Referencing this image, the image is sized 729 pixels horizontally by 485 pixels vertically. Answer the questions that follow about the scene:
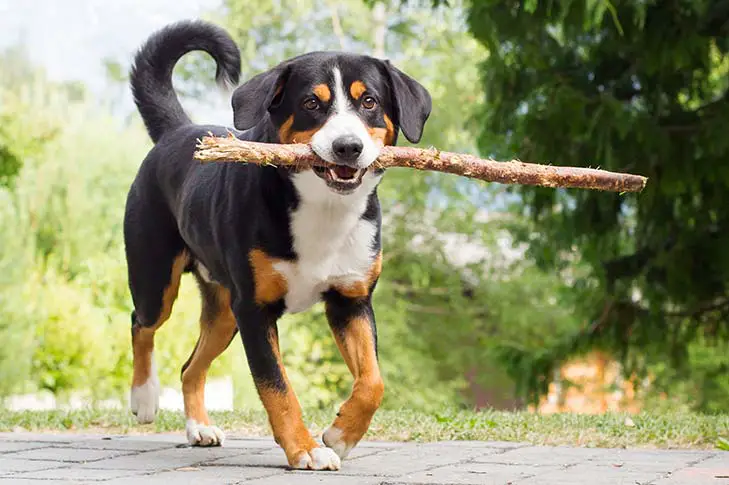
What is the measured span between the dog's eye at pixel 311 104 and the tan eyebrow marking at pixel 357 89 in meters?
0.14

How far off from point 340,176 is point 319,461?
40.7 inches

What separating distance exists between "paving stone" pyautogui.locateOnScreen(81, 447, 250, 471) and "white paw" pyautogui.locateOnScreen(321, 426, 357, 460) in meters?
0.50

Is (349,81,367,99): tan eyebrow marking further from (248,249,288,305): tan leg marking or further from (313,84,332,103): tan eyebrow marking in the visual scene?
(248,249,288,305): tan leg marking

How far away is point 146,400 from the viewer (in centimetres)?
517

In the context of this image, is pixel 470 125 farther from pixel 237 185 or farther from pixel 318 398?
pixel 318 398

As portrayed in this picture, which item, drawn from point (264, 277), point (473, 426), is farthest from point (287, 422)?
point (473, 426)

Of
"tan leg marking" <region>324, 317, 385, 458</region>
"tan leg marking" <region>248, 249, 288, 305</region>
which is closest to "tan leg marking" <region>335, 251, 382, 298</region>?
"tan leg marking" <region>324, 317, 385, 458</region>

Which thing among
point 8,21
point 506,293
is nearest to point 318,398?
point 506,293

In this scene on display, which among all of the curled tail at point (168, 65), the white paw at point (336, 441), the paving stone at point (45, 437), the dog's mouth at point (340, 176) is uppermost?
the curled tail at point (168, 65)

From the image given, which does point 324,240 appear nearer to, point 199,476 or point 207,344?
point 199,476

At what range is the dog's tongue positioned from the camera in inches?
151

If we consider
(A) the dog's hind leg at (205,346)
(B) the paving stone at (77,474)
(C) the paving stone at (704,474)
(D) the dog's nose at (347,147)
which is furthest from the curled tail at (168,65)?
(C) the paving stone at (704,474)

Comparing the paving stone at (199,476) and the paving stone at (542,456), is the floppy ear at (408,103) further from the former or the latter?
the paving stone at (199,476)

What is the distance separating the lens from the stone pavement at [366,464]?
3.52 m
